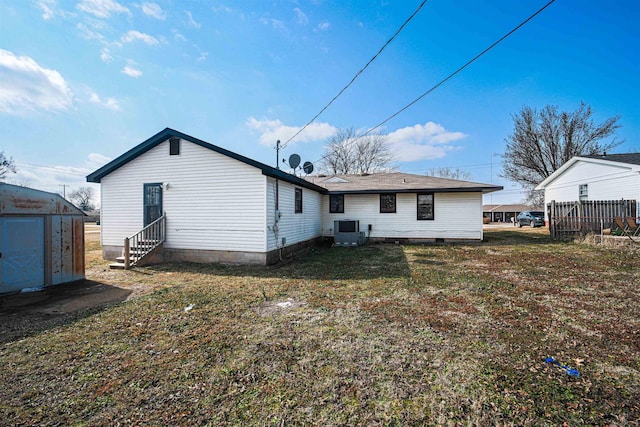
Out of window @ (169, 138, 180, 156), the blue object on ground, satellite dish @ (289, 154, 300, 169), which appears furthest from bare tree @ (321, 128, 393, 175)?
the blue object on ground

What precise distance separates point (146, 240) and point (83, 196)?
8146 centimetres

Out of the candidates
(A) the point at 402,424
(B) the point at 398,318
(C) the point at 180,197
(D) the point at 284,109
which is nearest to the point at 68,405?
(A) the point at 402,424

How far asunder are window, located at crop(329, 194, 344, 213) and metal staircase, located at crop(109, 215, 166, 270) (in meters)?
7.87

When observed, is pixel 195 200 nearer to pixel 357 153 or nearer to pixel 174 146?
pixel 174 146

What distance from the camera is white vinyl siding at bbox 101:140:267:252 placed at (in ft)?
26.5

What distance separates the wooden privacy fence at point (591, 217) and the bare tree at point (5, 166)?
51000mm

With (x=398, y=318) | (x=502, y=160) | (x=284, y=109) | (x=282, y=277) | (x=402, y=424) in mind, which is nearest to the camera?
(x=402, y=424)

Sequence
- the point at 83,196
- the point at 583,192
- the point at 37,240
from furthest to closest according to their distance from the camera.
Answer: the point at 83,196
the point at 583,192
the point at 37,240

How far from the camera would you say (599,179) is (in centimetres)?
1583

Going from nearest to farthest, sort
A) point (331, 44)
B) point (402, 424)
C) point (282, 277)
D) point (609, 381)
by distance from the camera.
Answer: point (402, 424) < point (609, 381) < point (282, 277) < point (331, 44)

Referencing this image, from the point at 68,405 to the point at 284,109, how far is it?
42.2 feet

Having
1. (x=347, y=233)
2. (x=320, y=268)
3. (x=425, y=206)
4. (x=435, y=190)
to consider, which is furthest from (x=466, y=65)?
(x=347, y=233)

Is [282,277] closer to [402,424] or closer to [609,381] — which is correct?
[402,424]

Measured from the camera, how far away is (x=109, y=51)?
820 centimetres
